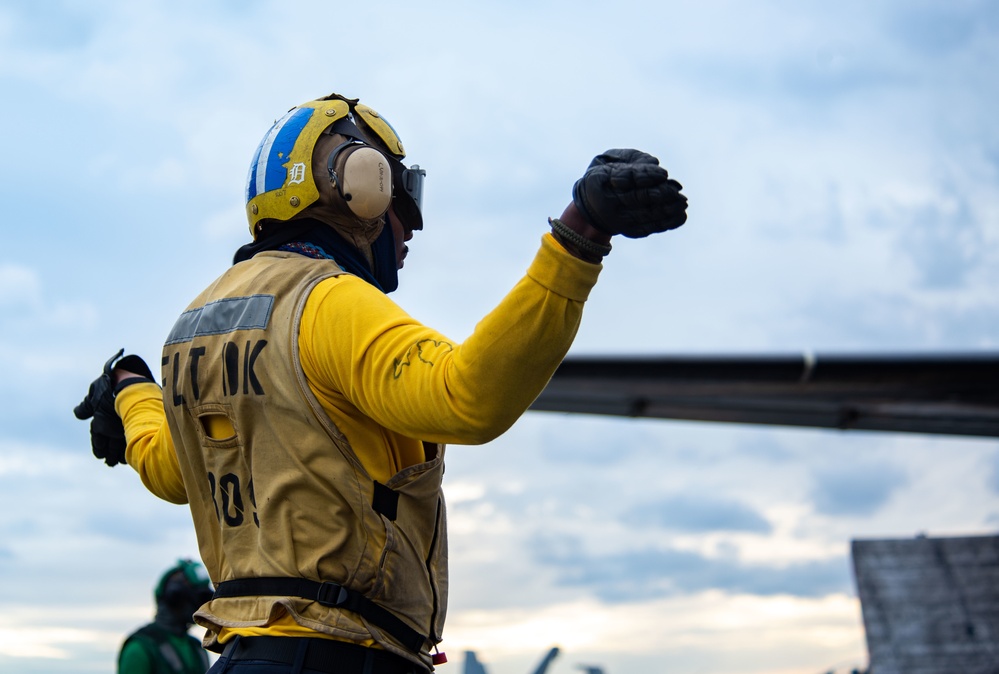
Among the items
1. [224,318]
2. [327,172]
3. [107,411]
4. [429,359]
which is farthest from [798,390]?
[429,359]

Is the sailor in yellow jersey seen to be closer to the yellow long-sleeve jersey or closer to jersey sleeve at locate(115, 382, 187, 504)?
the yellow long-sleeve jersey

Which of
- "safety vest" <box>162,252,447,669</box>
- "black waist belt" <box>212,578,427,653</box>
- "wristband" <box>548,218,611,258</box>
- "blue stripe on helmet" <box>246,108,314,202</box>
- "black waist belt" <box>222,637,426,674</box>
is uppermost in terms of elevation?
"blue stripe on helmet" <box>246,108,314,202</box>

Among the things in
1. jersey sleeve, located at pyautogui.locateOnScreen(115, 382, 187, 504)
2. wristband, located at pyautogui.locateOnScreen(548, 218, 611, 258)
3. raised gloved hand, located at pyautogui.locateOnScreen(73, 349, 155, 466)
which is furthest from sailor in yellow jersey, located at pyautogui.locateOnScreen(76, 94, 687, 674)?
raised gloved hand, located at pyautogui.locateOnScreen(73, 349, 155, 466)

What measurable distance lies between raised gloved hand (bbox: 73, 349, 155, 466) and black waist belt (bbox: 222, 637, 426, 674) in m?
1.20

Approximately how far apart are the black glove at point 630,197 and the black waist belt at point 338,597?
984 millimetres

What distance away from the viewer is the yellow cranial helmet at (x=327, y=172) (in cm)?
262

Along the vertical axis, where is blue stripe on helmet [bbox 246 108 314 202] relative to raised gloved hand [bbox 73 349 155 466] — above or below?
above

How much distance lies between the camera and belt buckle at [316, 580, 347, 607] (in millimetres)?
2207

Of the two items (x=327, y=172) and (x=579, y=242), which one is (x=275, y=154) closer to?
(x=327, y=172)

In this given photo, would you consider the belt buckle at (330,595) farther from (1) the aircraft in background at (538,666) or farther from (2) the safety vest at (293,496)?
(1) the aircraft in background at (538,666)

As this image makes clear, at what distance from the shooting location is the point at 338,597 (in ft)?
7.25

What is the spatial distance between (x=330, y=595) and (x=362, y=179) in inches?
41.5

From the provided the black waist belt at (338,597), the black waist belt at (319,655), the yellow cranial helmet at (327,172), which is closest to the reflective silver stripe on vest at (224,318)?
the yellow cranial helmet at (327,172)

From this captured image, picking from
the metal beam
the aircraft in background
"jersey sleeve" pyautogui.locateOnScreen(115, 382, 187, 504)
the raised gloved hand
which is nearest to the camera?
"jersey sleeve" pyautogui.locateOnScreen(115, 382, 187, 504)
